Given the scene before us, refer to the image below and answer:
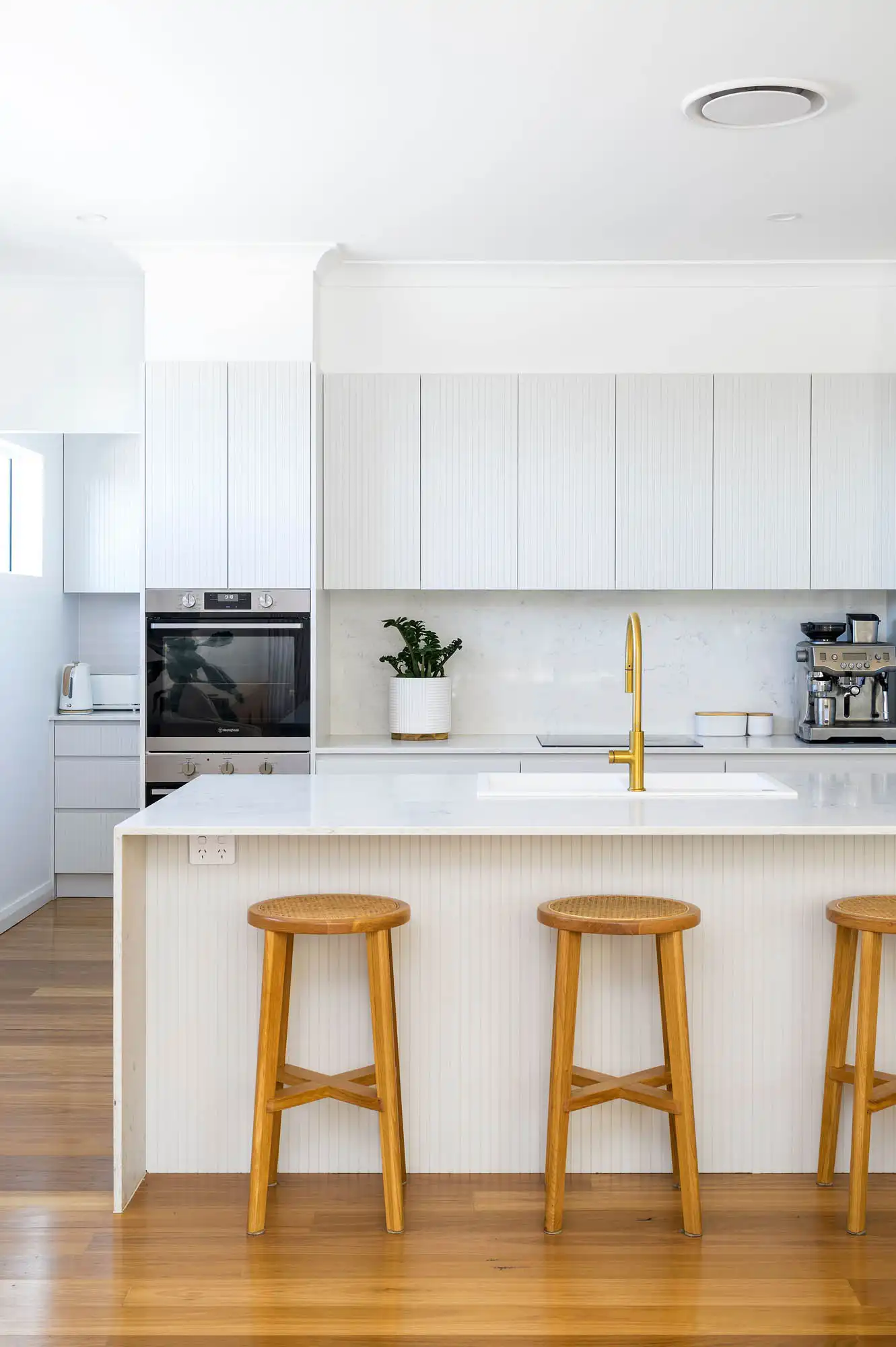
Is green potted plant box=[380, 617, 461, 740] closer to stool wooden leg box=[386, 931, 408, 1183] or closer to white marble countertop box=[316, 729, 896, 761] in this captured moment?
white marble countertop box=[316, 729, 896, 761]

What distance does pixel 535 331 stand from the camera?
15.9ft

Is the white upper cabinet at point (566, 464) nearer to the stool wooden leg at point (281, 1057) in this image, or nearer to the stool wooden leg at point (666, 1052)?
the stool wooden leg at point (666, 1052)

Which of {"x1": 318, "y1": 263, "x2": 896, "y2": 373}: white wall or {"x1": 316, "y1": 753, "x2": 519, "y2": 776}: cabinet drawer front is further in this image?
{"x1": 318, "y1": 263, "x2": 896, "y2": 373}: white wall

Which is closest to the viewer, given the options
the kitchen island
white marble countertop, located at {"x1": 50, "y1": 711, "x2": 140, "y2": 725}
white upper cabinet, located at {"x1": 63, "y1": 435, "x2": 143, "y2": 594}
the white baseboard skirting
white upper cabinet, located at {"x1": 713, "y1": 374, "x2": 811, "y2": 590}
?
the kitchen island

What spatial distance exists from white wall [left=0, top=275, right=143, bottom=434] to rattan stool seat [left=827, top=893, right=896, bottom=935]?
3.41 metres

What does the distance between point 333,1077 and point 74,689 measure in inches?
142

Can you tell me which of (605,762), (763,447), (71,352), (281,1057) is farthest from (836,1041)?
(71,352)

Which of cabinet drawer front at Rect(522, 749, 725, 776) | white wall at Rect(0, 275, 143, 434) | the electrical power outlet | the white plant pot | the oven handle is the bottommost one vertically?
the electrical power outlet

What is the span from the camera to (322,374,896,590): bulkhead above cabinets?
476 centimetres

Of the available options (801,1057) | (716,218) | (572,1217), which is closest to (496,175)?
(716,218)

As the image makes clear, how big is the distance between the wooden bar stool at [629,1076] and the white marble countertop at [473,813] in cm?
17

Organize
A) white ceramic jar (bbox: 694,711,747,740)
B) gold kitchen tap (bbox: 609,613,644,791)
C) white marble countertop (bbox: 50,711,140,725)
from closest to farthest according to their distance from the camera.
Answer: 1. gold kitchen tap (bbox: 609,613,644,791)
2. white ceramic jar (bbox: 694,711,747,740)
3. white marble countertop (bbox: 50,711,140,725)

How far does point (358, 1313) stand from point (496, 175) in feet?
10.4

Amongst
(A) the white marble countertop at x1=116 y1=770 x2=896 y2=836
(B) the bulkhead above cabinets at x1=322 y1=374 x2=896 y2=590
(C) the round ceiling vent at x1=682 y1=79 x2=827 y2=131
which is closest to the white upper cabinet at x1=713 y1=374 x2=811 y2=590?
(B) the bulkhead above cabinets at x1=322 y1=374 x2=896 y2=590
